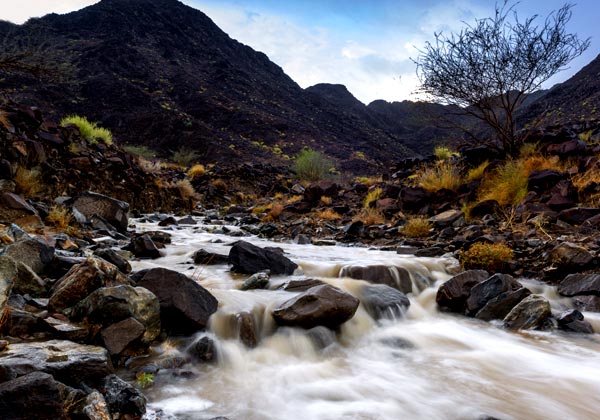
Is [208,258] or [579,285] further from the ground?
[579,285]

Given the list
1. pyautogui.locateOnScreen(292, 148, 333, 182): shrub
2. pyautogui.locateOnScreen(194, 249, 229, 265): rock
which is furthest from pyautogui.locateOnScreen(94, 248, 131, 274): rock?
pyautogui.locateOnScreen(292, 148, 333, 182): shrub

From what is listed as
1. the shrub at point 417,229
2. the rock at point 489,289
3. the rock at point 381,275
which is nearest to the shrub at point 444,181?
the shrub at point 417,229

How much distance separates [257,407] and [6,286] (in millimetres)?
1660

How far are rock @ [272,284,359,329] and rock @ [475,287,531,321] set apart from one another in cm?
149

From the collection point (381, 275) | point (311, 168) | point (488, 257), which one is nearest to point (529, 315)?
point (488, 257)

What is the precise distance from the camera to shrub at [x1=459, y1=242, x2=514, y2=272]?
491cm

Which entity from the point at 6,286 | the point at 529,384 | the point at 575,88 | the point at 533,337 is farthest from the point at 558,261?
the point at 575,88

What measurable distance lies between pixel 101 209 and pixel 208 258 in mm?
2737

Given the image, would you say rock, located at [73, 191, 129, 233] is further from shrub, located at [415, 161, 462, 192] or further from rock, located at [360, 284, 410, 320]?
shrub, located at [415, 161, 462, 192]

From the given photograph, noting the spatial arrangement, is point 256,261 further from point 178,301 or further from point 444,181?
point 444,181

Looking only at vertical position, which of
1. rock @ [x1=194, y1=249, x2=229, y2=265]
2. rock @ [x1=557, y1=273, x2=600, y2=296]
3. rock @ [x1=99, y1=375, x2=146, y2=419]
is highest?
rock @ [x1=557, y1=273, x2=600, y2=296]

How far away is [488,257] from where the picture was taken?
16.2 feet

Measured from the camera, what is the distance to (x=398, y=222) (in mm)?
8453

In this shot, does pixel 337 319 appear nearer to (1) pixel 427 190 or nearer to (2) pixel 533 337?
(2) pixel 533 337
